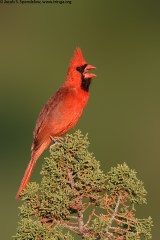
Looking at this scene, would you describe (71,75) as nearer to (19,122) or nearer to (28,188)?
(28,188)

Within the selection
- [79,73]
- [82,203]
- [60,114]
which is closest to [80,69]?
[79,73]

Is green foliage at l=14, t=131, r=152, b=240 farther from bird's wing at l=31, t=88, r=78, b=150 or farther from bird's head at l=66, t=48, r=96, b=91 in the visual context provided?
bird's head at l=66, t=48, r=96, b=91

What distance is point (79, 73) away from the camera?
253 inches

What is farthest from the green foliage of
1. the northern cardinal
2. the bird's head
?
the bird's head

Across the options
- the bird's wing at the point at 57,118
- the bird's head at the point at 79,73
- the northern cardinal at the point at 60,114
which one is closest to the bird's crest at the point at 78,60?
the bird's head at the point at 79,73

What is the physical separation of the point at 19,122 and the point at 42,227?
11939mm

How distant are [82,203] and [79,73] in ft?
8.94

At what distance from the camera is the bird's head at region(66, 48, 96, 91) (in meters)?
6.38

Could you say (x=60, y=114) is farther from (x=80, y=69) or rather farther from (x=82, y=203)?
(x=82, y=203)

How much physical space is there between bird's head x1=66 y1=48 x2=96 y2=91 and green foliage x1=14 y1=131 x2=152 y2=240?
252 centimetres

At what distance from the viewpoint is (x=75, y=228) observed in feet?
12.2

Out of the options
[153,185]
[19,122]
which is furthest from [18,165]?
[19,122]

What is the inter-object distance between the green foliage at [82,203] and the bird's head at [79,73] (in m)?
2.52

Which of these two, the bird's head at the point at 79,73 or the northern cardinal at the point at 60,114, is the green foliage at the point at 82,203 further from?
the bird's head at the point at 79,73
